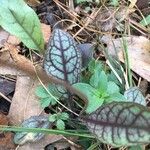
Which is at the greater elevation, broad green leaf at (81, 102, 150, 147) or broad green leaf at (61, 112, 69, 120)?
broad green leaf at (81, 102, 150, 147)

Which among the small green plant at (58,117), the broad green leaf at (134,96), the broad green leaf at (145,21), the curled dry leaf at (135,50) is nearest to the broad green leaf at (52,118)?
the small green plant at (58,117)

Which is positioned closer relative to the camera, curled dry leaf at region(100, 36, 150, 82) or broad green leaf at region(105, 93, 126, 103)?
broad green leaf at region(105, 93, 126, 103)

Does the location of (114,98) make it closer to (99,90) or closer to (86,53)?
(99,90)

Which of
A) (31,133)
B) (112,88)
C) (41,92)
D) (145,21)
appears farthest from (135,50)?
(31,133)

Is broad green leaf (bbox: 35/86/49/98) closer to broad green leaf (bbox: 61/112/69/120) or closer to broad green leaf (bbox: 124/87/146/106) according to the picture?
broad green leaf (bbox: 61/112/69/120)

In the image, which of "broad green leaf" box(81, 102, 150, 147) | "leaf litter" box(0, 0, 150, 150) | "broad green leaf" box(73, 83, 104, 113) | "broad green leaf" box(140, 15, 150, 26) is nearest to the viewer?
"broad green leaf" box(81, 102, 150, 147)

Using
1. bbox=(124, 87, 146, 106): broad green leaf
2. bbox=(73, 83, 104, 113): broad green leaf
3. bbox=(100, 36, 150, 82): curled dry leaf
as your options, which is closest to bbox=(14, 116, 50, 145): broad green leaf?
bbox=(73, 83, 104, 113): broad green leaf
